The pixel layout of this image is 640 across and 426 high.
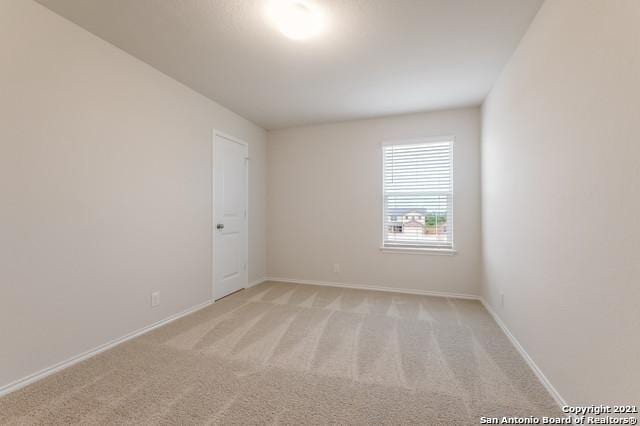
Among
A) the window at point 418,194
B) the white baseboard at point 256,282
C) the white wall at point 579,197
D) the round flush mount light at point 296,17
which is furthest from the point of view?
the white baseboard at point 256,282

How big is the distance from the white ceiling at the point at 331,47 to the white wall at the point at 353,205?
648 millimetres

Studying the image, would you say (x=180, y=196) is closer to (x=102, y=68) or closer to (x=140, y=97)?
(x=140, y=97)

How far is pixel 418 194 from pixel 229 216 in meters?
2.72

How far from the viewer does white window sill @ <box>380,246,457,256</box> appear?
3871 mm

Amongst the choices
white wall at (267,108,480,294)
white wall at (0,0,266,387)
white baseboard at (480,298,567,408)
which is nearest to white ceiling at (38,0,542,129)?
white wall at (0,0,266,387)

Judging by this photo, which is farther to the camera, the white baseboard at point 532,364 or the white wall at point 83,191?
the white wall at point 83,191

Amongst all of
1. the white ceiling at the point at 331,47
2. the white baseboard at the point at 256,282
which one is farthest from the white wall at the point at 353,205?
the white ceiling at the point at 331,47

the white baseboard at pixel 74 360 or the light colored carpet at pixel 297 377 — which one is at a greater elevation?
the white baseboard at pixel 74 360

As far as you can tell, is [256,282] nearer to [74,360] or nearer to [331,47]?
[74,360]

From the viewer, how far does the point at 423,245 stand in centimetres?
404

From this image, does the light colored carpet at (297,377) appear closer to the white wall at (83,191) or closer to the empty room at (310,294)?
the empty room at (310,294)

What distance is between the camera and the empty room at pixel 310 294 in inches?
56.4

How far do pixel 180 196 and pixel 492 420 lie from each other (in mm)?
3229

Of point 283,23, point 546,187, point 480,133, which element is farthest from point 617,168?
point 480,133
